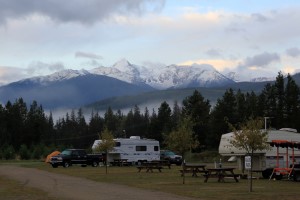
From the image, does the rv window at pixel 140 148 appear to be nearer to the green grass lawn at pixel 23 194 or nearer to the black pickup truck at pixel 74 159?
the black pickup truck at pixel 74 159

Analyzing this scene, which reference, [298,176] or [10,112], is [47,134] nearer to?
[10,112]

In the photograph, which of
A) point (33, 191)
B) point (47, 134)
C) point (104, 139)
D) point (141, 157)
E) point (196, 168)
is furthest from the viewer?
point (47, 134)

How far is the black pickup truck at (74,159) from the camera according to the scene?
5056 cm

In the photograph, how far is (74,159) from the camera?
52531 mm

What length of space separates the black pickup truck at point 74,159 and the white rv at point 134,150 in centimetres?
133

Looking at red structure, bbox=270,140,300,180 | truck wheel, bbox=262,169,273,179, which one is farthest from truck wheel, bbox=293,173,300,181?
truck wheel, bbox=262,169,273,179

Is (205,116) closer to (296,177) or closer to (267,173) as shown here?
(267,173)

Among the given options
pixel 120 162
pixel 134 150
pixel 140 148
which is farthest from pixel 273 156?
pixel 140 148

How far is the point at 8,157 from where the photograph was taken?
8962 centimetres

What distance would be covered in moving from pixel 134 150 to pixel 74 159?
7014 millimetres

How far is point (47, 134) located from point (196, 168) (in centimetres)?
11742

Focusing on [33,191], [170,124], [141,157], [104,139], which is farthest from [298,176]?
[170,124]

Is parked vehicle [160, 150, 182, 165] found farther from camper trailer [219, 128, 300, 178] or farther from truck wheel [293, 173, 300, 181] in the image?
truck wheel [293, 173, 300, 181]

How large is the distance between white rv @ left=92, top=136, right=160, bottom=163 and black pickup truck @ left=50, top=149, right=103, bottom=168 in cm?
133
